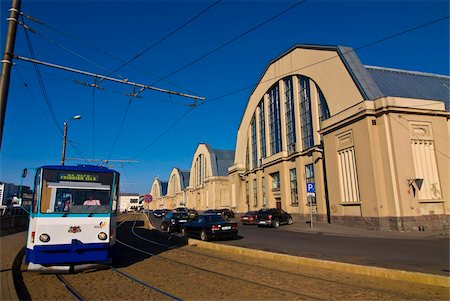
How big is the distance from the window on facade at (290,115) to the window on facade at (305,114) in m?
1.77

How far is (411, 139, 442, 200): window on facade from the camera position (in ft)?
70.4

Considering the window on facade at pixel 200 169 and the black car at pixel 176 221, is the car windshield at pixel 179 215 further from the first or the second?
the window on facade at pixel 200 169

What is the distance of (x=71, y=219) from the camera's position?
8984mm

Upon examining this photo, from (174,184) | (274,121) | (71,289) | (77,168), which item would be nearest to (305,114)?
(274,121)

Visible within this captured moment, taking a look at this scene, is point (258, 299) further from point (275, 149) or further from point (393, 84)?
point (275, 149)

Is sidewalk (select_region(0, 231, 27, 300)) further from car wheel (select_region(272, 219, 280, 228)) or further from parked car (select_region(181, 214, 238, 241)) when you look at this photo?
car wheel (select_region(272, 219, 280, 228))

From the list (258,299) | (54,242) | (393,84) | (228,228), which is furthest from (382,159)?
(54,242)

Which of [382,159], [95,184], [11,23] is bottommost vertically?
[95,184]

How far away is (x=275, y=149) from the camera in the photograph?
3928 cm

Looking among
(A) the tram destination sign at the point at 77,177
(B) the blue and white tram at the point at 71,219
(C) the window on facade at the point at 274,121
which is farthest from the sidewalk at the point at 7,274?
(C) the window on facade at the point at 274,121

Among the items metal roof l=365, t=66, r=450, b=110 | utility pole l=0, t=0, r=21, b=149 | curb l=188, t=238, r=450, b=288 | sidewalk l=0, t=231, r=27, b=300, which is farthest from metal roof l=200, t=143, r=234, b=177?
utility pole l=0, t=0, r=21, b=149

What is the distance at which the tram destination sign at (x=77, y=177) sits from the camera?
372 inches

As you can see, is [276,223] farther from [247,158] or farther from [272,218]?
[247,158]

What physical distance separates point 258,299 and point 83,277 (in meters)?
5.14
